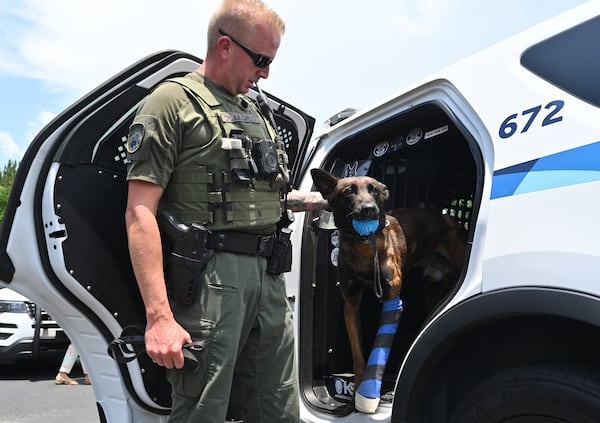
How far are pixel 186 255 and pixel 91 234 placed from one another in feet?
1.91

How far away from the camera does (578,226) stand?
1511 mm

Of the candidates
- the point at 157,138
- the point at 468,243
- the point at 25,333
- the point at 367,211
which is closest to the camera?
the point at 157,138

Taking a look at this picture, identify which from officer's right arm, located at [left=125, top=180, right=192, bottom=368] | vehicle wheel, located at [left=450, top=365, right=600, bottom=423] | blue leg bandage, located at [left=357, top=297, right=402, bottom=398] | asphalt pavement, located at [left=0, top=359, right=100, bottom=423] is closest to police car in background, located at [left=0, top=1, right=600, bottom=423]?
vehicle wheel, located at [left=450, top=365, right=600, bottom=423]

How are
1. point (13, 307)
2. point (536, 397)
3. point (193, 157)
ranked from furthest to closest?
point (13, 307), point (193, 157), point (536, 397)

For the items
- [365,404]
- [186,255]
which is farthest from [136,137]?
[365,404]

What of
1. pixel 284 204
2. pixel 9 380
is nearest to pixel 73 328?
pixel 284 204

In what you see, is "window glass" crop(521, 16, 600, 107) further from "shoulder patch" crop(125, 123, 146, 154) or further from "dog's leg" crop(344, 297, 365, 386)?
"dog's leg" crop(344, 297, 365, 386)

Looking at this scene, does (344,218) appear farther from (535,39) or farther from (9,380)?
(9,380)

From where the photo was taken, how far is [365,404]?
240 cm

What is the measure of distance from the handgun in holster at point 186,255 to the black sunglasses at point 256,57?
0.58m

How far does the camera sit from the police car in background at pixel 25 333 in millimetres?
6617

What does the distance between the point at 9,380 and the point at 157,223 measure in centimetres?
611

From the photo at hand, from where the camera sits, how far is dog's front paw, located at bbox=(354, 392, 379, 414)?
2.37m

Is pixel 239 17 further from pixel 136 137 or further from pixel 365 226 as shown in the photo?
pixel 365 226
